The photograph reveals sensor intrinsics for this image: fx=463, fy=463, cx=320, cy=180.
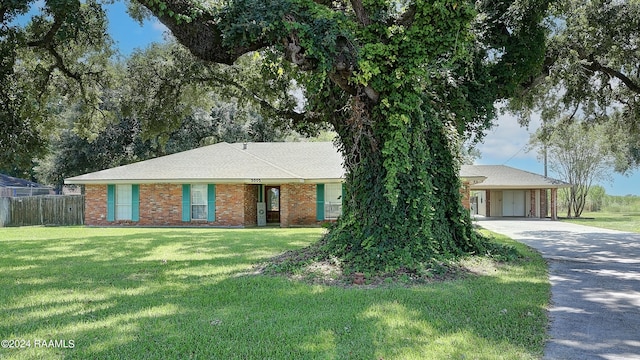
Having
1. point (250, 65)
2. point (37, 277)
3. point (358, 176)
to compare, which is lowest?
point (37, 277)

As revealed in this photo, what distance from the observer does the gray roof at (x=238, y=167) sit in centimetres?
1950

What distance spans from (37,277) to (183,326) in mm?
4639

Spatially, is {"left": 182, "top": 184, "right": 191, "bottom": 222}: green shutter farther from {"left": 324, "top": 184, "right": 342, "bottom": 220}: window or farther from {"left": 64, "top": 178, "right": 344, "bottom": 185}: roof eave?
{"left": 324, "top": 184, "right": 342, "bottom": 220}: window

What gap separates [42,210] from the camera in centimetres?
2428

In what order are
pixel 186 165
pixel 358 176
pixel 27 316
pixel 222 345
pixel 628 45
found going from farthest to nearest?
pixel 186 165, pixel 628 45, pixel 358 176, pixel 27 316, pixel 222 345

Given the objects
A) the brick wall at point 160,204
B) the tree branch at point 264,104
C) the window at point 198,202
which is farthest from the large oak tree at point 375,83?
the brick wall at point 160,204

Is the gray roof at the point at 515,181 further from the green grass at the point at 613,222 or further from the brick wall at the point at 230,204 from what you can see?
the brick wall at the point at 230,204

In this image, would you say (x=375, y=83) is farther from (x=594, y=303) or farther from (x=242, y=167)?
(x=242, y=167)

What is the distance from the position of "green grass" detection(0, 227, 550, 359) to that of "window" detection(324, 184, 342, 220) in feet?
37.8

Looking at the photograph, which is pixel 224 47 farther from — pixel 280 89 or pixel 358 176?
pixel 280 89

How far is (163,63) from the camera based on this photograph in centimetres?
1334

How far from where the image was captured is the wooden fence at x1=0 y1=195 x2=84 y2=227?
916 inches

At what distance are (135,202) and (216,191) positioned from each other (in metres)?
3.92

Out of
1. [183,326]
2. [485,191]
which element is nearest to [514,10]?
[183,326]
